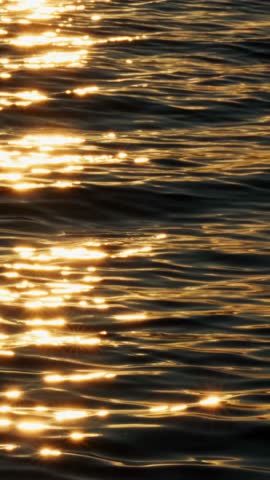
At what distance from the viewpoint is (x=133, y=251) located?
32.4 feet

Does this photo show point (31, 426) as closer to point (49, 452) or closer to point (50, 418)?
point (50, 418)

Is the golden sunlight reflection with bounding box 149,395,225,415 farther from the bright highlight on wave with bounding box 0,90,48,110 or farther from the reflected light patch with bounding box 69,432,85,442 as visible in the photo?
the bright highlight on wave with bounding box 0,90,48,110

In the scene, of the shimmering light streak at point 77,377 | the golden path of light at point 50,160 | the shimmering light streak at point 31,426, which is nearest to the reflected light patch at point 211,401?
the shimmering light streak at point 77,377

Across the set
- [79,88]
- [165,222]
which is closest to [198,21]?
[79,88]

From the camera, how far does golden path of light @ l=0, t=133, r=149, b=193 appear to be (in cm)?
1152

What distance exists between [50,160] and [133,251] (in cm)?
240

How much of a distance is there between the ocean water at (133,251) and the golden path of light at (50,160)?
2 centimetres

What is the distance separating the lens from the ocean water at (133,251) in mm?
6957

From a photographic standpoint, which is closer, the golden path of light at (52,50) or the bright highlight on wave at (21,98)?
the bright highlight on wave at (21,98)

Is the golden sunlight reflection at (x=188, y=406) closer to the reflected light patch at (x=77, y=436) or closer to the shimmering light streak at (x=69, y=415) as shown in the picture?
the shimmering light streak at (x=69, y=415)

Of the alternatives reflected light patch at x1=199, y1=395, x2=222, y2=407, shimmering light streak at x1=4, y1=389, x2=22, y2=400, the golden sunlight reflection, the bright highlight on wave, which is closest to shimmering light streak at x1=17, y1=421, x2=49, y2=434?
shimmering light streak at x1=4, y1=389, x2=22, y2=400

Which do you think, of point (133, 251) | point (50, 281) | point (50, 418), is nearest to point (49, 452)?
point (50, 418)

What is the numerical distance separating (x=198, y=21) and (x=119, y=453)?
12.0 metres

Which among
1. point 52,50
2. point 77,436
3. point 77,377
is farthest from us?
point 52,50
